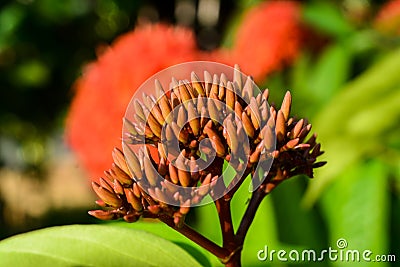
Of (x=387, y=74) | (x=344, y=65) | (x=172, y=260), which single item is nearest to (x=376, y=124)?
(x=387, y=74)

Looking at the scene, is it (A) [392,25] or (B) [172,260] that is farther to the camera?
(A) [392,25]

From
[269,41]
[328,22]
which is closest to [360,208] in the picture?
[269,41]

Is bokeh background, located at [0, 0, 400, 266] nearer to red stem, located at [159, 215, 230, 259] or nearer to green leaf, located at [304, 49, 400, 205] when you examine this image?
green leaf, located at [304, 49, 400, 205]

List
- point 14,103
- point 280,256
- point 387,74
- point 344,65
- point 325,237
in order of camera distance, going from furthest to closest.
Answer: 1. point 14,103
2. point 344,65
3. point 387,74
4. point 325,237
5. point 280,256

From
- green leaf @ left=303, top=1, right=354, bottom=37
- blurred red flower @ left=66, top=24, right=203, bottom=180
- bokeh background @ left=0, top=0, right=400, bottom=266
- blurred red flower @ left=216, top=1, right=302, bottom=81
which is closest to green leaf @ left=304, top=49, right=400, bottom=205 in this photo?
bokeh background @ left=0, top=0, right=400, bottom=266

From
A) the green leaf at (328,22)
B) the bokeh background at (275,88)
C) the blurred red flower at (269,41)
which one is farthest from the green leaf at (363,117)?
the green leaf at (328,22)

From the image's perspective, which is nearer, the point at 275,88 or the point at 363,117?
the point at 363,117

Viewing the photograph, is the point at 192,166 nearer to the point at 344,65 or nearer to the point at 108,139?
the point at 108,139

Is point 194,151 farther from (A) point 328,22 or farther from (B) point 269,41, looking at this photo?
(A) point 328,22
